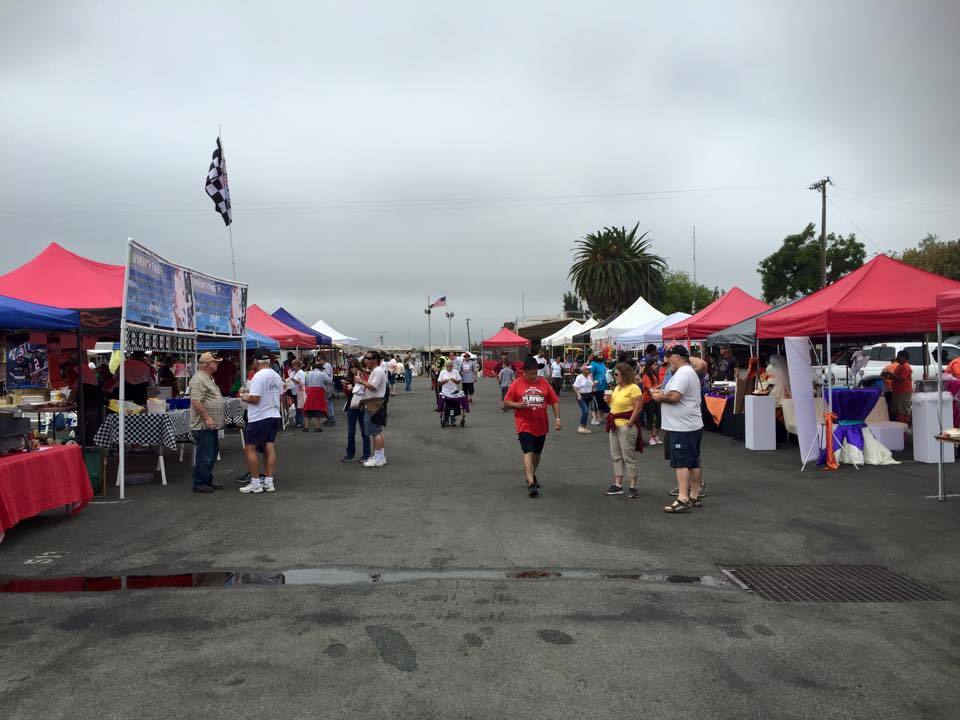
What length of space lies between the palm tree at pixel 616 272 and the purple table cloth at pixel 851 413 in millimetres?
48580

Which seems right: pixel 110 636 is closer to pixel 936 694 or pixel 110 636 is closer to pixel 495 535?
pixel 495 535

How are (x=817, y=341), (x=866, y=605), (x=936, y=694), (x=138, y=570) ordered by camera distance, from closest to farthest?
(x=936, y=694), (x=866, y=605), (x=138, y=570), (x=817, y=341)

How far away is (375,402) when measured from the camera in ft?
38.5

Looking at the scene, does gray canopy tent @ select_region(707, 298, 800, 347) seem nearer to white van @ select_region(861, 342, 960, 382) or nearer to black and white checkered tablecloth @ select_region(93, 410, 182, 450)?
white van @ select_region(861, 342, 960, 382)

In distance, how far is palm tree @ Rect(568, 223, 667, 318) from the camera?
60594 millimetres

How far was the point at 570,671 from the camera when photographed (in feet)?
13.2

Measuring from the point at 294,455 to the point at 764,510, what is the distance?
333 inches

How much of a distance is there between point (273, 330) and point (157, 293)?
539 inches

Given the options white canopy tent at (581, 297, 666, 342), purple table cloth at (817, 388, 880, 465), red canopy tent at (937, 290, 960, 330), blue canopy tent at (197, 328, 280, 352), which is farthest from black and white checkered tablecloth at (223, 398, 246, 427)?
white canopy tent at (581, 297, 666, 342)

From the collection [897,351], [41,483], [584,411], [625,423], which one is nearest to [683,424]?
[625,423]

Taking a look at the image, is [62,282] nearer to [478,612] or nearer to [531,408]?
[531,408]

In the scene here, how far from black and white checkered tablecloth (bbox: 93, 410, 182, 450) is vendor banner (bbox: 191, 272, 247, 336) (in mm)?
2236

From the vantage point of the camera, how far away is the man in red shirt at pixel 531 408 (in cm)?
920

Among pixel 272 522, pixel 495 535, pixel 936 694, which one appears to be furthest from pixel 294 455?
pixel 936 694
